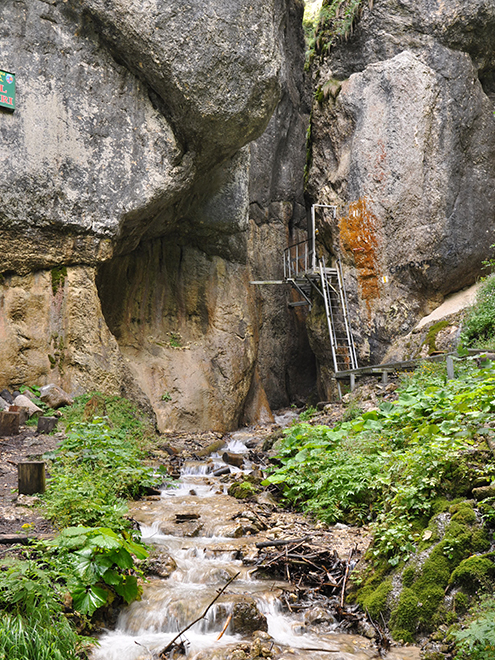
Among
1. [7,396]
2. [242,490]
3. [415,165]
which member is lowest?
[242,490]

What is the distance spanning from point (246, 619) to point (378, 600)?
1017mm

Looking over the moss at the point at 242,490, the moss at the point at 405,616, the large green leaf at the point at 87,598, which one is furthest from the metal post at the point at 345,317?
the large green leaf at the point at 87,598

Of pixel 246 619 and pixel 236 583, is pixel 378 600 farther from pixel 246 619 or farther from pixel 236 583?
pixel 236 583

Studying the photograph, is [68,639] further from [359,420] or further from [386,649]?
[359,420]

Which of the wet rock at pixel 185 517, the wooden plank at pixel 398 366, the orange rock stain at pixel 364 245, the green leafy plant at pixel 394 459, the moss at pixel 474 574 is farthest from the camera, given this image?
the orange rock stain at pixel 364 245

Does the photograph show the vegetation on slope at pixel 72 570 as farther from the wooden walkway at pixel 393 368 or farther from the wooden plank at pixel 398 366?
the wooden plank at pixel 398 366

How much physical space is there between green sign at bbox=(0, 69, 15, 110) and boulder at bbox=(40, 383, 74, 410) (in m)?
5.53

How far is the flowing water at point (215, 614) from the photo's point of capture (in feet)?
13.0

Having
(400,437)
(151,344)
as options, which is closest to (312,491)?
(400,437)

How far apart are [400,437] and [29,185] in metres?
8.61

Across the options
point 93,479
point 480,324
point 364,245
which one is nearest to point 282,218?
point 364,245

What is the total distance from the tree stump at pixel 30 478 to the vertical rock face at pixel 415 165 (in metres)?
11.1

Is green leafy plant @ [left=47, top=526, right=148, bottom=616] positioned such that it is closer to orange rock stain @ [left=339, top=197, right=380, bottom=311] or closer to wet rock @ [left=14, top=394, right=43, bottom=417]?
wet rock @ [left=14, top=394, right=43, bottom=417]

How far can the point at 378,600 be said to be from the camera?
422 centimetres
